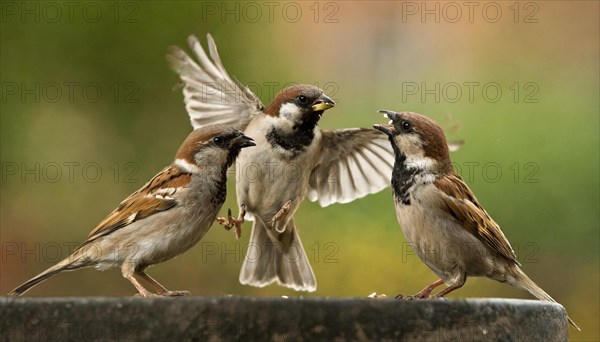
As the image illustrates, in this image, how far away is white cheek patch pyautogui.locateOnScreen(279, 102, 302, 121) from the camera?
11.7ft

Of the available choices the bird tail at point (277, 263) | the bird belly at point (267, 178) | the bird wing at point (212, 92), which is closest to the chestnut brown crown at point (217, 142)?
the bird belly at point (267, 178)

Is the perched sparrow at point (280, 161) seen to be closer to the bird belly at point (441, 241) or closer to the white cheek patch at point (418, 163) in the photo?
the white cheek patch at point (418, 163)

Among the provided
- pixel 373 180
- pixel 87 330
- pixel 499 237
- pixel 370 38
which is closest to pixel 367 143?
pixel 373 180

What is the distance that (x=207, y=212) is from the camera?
10.3ft

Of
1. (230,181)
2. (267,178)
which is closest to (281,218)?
(267,178)

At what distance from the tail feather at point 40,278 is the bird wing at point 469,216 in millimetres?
1366

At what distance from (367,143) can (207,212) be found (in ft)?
3.68

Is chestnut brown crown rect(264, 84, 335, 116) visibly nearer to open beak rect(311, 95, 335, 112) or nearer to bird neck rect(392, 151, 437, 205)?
open beak rect(311, 95, 335, 112)

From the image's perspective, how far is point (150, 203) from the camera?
10.5 feet

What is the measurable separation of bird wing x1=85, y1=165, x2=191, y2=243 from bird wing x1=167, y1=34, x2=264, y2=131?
723mm

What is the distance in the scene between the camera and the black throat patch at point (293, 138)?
3600 mm

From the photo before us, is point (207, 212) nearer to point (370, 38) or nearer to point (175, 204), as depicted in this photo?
point (175, 204)

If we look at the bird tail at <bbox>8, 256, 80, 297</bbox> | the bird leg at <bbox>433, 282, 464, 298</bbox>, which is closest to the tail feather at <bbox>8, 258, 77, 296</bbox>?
the bird tail at <bbox>8, 256, 80, 297</bbox>

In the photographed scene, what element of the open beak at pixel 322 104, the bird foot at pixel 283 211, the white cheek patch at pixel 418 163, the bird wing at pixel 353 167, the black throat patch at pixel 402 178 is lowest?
the bird foot at pixel 283 211
